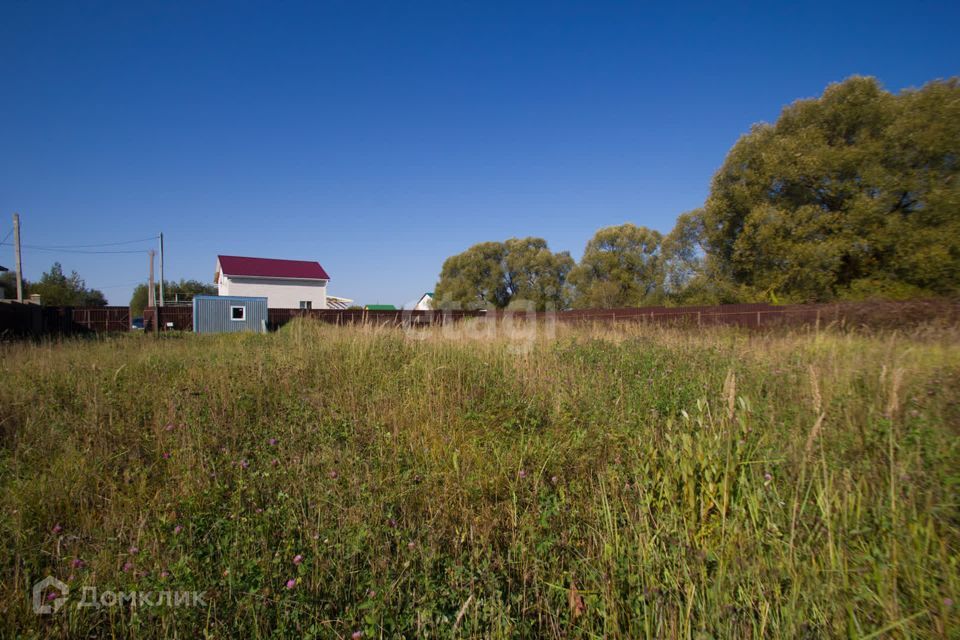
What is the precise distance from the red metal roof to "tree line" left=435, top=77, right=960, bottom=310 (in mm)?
30488

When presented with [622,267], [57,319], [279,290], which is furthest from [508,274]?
[57,319]

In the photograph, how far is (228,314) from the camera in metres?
22.5

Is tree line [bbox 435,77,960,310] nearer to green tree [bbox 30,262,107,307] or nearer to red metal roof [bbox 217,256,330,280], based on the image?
red metal roof [bbox 217,256,330,280]

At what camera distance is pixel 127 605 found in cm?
154

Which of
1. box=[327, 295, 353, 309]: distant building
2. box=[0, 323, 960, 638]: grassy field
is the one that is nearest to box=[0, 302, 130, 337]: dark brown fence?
box=[0, 323, 960, 638]: grassy field

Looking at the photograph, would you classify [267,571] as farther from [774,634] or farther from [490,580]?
[774,634]

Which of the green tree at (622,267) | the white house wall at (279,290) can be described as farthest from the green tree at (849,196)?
the white house wall at (279,290)

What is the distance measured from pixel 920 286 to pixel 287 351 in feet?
59.1

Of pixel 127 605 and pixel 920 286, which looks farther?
pixel 920 286

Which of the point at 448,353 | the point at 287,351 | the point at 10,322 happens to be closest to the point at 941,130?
the point at 448,353

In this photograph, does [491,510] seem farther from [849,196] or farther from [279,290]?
[279,290]

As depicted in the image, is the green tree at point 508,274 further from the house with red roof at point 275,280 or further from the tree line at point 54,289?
the tree line at point 54,289

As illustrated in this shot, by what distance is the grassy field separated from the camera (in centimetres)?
140

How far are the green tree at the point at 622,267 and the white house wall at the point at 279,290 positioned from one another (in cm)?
2299
